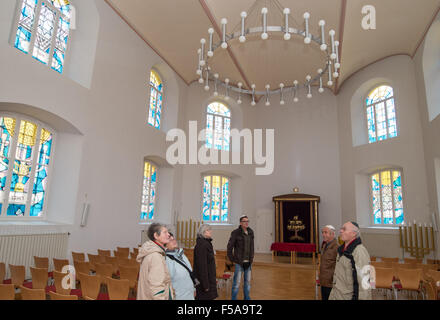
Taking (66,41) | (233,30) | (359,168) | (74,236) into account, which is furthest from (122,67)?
(359,168)

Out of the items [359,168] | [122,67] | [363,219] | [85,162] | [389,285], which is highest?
[122,67]

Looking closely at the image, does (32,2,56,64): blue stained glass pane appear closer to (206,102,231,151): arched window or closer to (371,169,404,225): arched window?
(206,102,231,151): arched window

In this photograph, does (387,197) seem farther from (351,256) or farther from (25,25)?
(25,25)

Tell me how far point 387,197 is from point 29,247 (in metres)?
10.4

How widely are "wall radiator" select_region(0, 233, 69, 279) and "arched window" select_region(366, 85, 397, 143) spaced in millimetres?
10113

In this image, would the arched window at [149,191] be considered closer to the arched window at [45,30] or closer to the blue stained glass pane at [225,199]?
the blue stained glass pane at [225,199]

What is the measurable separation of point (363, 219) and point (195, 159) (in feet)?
21.0

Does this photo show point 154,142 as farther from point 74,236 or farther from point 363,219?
point 363,219

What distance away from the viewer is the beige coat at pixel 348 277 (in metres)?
2.45

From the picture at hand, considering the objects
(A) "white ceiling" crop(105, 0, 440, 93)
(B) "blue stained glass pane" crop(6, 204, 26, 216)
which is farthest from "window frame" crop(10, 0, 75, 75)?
(B) "blue stained glass pane" crop(6, 204, 26, 216)

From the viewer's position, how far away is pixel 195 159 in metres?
11.5

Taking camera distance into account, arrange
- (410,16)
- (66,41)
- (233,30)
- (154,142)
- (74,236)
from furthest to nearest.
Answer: (154,142) → (233,30) → (410,16) → (66,41) → (74,236)

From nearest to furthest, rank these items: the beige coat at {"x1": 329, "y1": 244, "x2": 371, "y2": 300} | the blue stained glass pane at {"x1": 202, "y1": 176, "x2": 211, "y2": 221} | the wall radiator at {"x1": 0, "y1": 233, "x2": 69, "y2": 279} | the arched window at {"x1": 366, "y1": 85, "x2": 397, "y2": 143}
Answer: the beige coat at {"x1": 329, "y1": 244, "x2": 371, "y2": 300} < the wall radiator at {"x1": 0, "y1": 233, "x2": 69, "y2": 279} < the arched window at {"x1": 366, "y1": 85, "x2": 397, "y2": 143} < the blue stained glass pane at {"x1": 202, "y1": 176, "x2": 211, "y2": 221}

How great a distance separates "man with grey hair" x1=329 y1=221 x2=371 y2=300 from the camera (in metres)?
2.45
